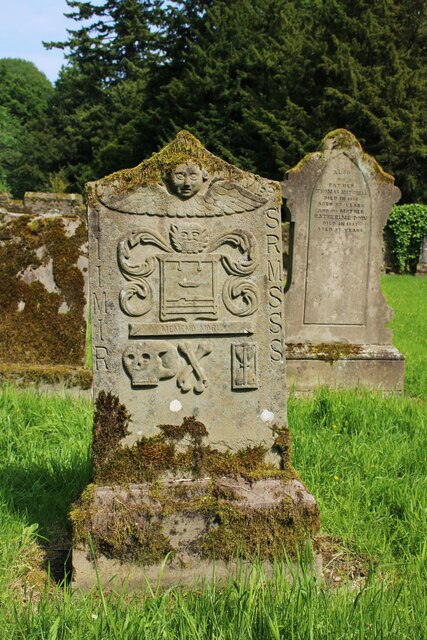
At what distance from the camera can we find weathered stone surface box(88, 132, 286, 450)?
2.86 meters

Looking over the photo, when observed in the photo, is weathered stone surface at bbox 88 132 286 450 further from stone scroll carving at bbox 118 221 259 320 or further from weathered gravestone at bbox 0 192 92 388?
weathered gravestone at bbox 0 192 92 388

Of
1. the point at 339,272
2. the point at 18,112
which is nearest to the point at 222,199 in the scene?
the point at 339,272

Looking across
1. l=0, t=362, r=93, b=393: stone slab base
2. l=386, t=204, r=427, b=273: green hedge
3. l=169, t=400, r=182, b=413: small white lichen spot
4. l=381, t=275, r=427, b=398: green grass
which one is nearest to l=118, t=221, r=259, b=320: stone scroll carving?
l=169, t=400, r=182, b=413: small white lichen spot

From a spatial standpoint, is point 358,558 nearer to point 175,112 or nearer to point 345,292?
point 345,292

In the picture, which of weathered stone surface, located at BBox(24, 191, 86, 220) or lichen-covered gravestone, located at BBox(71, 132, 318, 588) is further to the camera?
weathered stone surface, located at BBox(24, 191, 86, 220)

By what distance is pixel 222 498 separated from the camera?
2.85 metres

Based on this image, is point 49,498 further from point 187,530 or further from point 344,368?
point 344,368

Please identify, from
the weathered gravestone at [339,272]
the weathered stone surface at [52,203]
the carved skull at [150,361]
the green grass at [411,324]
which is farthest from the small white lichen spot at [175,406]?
the weathered stone surface at [52,203]

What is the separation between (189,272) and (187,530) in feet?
4.09

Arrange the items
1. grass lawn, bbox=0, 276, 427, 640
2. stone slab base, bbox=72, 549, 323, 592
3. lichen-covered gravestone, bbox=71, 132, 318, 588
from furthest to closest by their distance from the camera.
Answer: lichen-covered gravestone, bbox=71, 132, 318, 588, stone slab base, bbox=72, 549, 323, 592, grass lawn, bbox=0, 276, 427, 640

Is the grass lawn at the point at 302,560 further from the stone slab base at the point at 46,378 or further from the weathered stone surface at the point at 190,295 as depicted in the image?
the weathered stone surface at the point at 190,295

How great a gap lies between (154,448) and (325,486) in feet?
3.97

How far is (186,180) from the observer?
286 centimetres

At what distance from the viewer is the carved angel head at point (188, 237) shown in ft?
9.52
